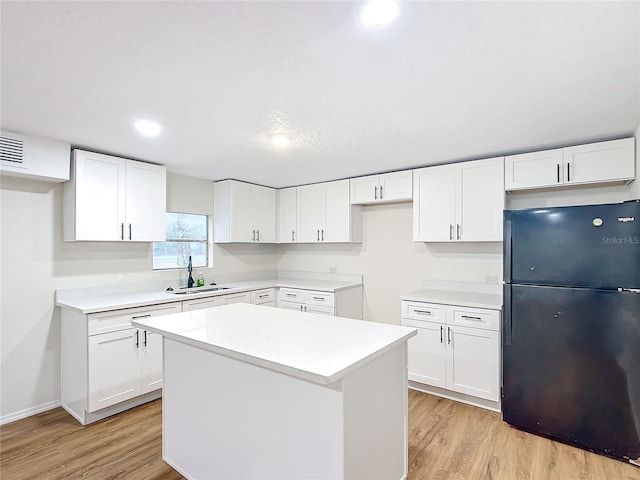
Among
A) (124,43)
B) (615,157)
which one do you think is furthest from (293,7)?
(615,157)

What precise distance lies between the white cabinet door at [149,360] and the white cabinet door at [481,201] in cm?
311

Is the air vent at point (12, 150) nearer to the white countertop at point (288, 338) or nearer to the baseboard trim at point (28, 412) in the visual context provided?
the white countertop at point (288, 338)

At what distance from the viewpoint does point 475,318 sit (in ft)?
9.63

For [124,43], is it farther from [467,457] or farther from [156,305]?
[467,457]

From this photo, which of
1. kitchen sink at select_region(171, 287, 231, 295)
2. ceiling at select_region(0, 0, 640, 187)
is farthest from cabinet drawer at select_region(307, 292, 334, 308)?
ceiling at select_region(0, 0, 640, 187)

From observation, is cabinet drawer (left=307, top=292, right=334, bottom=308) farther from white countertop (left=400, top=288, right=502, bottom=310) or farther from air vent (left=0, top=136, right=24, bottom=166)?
air vent (left=0, top=136, right=24, bottom=166)

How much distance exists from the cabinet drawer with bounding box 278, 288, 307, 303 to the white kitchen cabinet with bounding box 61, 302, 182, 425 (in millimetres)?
1627

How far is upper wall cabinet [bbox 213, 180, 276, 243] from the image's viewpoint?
430cm

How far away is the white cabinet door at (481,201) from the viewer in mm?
3078

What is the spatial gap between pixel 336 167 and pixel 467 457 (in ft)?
9.39

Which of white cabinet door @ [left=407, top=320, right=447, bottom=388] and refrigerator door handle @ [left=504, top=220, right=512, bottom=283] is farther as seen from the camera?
white cabinet door @ [left=407, top=320, right=447, bottom=388]

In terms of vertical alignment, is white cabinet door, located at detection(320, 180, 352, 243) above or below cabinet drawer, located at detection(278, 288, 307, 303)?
above

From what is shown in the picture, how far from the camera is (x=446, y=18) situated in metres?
1.30

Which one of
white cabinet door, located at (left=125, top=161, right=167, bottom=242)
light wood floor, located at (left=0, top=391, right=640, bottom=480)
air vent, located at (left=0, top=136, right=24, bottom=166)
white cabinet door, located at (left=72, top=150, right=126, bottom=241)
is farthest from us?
white cabinet door, located at (left=125, top=161, right=167, bottom=242)
